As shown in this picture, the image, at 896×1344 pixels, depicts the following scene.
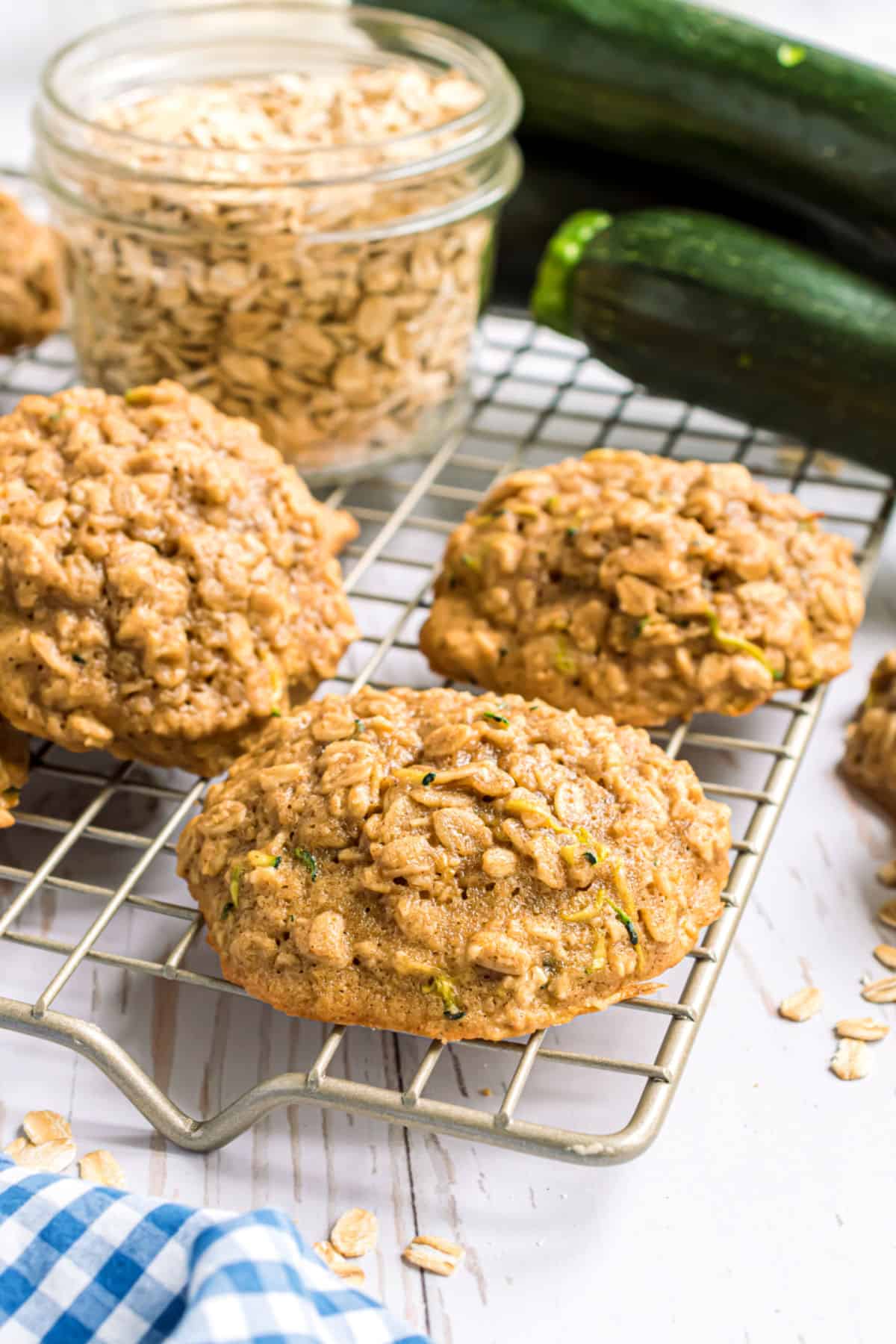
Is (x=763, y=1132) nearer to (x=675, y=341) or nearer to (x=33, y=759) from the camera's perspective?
(x=33, y=759)

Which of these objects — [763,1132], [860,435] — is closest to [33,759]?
[763,1132]

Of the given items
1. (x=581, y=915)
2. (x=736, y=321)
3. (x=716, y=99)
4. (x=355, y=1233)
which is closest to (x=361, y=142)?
(x=736, y=321)

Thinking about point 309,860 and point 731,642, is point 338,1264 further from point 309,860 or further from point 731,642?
point 731,642

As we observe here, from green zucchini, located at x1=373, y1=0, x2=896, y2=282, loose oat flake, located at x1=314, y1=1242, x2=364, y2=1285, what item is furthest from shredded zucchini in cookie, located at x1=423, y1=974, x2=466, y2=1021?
green zucchini, located at x1=373, y1=0, x2=896, y2=282

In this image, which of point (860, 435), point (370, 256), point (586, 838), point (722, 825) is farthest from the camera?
point (860, 435)

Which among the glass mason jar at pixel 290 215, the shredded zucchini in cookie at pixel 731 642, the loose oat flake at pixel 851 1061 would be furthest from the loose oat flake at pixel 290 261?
the loose oat flake at pixel 851 1061

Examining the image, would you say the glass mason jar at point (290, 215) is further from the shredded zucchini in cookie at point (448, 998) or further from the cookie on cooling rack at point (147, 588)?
the shredded zucchini in cookie at point (448, 998)

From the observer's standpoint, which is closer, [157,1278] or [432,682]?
[157,1278]
